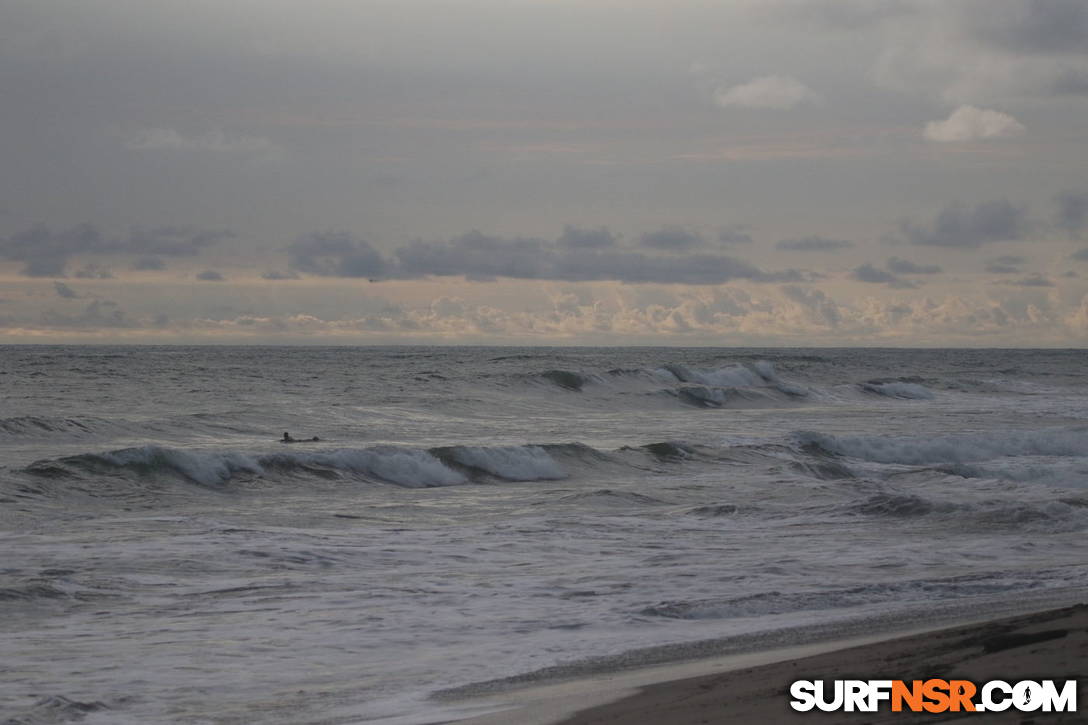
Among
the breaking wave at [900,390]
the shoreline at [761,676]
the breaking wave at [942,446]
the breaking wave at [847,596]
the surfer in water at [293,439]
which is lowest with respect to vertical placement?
the breaking wave at [900,390]

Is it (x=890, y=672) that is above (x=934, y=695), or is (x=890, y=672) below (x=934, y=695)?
below

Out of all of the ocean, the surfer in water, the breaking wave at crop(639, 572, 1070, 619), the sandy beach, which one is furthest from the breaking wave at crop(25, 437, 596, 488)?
the sandy beach

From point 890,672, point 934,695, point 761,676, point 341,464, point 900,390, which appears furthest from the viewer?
point 900,390

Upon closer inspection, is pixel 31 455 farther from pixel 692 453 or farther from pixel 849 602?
pixel 849 602

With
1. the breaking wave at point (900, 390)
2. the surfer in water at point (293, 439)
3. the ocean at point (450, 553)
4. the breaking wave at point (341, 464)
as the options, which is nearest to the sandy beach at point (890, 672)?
the ocean at point (450, 553)

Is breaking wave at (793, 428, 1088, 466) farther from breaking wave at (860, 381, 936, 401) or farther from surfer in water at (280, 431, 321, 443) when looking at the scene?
breaking wave at (860, 381, 936, 401)

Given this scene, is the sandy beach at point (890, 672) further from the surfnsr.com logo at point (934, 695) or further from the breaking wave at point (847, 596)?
the breaking wave at point (847, 596)

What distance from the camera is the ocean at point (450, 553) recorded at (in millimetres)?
8164

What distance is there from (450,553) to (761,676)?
21.0ft

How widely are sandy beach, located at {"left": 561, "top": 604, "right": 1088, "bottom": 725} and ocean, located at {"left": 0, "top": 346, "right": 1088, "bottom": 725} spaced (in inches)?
42.9

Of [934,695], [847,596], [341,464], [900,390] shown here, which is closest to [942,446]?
[341,464]

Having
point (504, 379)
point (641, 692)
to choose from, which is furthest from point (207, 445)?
point (504, 379)

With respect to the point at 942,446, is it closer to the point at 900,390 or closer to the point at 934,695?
the point at 934,695

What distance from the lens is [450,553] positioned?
13.1 m
